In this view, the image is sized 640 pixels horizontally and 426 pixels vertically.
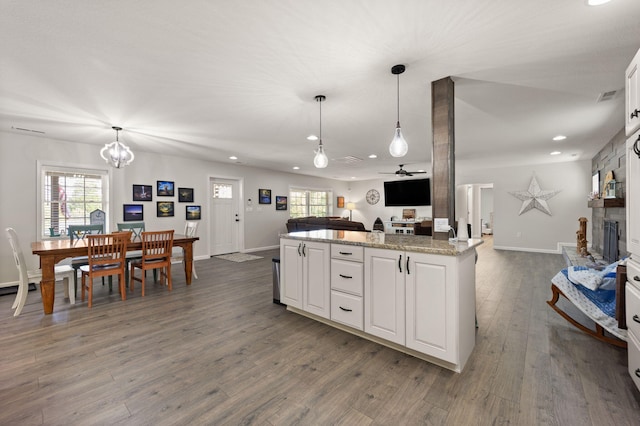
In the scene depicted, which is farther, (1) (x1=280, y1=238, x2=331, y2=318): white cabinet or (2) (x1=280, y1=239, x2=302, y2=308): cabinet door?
(2) (x1=280, y1=239, x2=302, y2=308): cabinet door

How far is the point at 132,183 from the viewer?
5.40m

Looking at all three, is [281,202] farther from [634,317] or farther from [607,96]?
[634,317]

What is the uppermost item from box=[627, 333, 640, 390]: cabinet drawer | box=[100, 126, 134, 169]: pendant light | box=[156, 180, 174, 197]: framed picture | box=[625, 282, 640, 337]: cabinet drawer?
box=[100, 126, 134, 169]: pendant light

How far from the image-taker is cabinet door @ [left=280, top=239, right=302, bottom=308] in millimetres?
2885

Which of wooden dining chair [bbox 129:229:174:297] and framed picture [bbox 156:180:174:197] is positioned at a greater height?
framed picture [bbox 156:180:174:197]

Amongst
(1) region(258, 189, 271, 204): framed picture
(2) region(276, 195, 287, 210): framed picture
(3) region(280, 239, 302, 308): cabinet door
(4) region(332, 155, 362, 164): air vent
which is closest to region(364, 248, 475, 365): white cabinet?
(3) region(280, 239, 302, 308): cabinet door

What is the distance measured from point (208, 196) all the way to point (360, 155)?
373 cm

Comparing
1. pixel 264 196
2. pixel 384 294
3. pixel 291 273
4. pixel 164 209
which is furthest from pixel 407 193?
pixel 384 294

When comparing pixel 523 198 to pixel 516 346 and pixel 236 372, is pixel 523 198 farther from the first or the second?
pixel 236 372

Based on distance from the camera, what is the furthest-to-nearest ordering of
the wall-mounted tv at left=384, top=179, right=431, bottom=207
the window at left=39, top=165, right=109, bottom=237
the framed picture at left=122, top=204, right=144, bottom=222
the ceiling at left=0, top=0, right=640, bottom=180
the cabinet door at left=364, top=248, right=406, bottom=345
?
the wall-mounted tv at left=384, top=179, right=431, bottom=207
the framed picture at left=122, top=204, right=144, bottom=222
the window at left=39, top=165, right=109, bottom=237
the cabinet door at left=364, top=248, right=406, bottom=345
the ceiling at left=0, top=0, right=640, bottom=180

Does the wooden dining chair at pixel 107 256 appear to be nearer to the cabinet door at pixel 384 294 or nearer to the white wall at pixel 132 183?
the white wall at pixel 132 183

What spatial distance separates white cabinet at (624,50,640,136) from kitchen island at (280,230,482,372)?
1.18 meters

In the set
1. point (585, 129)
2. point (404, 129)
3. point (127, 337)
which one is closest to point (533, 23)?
point (404, 129)

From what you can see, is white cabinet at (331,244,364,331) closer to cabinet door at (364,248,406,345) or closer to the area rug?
cabinet door at (364,248,406,345)
